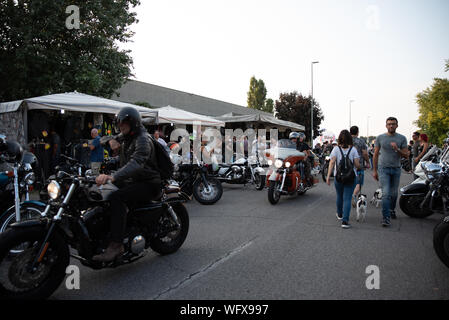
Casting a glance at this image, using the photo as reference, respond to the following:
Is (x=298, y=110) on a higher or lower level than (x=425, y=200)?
higher

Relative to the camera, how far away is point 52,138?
9.91 metres

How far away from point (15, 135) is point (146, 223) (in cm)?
745

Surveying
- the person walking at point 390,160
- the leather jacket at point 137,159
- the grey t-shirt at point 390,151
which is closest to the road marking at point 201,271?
the leather jacket at point 137,159

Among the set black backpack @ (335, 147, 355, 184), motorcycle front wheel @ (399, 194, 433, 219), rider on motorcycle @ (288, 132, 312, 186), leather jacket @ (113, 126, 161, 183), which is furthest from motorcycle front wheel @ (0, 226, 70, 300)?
rider on motorcycle @ (288, 132, 312, 186)

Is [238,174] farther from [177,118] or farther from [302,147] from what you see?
[177,118]

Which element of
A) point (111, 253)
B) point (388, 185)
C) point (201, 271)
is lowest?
point (201, 271)

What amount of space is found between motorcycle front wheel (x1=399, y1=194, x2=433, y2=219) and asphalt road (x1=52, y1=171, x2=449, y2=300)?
185 mm

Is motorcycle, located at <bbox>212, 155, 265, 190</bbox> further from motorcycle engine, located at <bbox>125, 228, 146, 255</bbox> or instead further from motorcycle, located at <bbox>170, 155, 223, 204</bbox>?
motorcycle engine, located at <bbox>125, 228, 146, 255</bbox>

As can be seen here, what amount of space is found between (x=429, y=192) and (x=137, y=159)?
17.1 ft

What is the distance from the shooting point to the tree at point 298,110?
42.4 m

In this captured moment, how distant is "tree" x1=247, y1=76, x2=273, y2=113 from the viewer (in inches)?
2611

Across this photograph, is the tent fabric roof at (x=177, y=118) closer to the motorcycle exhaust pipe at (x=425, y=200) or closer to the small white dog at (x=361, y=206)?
the small white dog at (x=361, y=206)

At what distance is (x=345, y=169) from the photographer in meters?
5.79

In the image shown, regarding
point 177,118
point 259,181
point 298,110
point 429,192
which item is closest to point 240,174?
point 259,181
